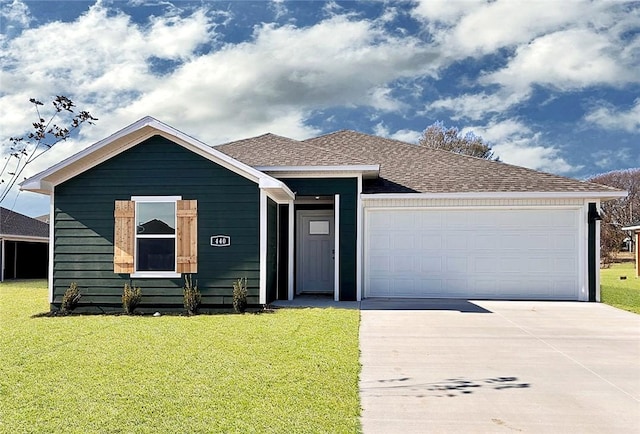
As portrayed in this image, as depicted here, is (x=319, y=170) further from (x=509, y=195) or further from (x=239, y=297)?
(x=509, y=195)

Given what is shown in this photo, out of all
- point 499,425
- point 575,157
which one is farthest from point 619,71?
point 499,425

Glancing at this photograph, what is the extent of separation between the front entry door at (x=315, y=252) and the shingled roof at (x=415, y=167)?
1.47 m

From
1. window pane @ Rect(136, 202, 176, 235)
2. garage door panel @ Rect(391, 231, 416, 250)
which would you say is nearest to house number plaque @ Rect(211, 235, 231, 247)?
window pane @ Rect(136, 202, 176, 235)

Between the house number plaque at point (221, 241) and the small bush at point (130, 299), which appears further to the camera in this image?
the house number plaque at point (221, 241)

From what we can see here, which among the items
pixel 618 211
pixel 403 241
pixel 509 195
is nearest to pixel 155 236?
pixel 403 241

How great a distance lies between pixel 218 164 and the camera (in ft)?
32.0

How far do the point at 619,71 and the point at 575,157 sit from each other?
10667 millimetres

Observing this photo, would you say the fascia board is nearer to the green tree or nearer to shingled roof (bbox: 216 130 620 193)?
shingled roof (bbox: 216 130 620 193)

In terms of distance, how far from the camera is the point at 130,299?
9.43 m

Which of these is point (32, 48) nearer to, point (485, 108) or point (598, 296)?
point (598, 296)

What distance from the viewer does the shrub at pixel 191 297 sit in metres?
9.38

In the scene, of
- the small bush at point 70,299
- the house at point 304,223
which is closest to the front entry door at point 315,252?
the house at point 304,223

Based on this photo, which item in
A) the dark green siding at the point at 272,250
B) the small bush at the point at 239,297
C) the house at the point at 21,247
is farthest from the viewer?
the house at the point at 21,247

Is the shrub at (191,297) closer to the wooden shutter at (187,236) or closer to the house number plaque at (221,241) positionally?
the wooden shutter at (187,236)
